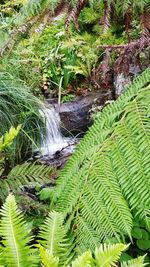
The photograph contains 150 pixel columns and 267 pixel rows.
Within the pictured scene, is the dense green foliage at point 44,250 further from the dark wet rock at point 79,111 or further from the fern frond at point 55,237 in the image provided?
the dark wet rock at point 79,111

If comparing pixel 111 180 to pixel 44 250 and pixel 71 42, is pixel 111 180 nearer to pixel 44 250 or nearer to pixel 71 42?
pixel 44 250

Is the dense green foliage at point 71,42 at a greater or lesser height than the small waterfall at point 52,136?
greater

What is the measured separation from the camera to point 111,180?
3.27ft

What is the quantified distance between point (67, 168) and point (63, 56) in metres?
4.31

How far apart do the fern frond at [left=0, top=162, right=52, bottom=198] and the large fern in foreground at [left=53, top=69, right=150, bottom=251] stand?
313 millimetres

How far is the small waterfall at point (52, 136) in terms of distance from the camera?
351cm

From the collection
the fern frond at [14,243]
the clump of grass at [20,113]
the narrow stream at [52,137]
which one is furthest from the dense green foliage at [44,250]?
the narrow stream at [52,137]

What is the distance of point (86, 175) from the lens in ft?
3.37

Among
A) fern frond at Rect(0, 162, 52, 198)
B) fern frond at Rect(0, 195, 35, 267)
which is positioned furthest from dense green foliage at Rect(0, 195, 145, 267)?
fern frond at Rect(0, 162, 52, 198)

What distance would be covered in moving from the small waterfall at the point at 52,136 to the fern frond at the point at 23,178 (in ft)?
6.21

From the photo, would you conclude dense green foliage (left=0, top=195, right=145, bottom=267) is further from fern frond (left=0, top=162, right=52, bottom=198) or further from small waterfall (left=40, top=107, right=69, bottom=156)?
small waterfall (left=40, top=107, right=69, bottom=156)

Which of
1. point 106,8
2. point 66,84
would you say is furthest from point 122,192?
point 66,84

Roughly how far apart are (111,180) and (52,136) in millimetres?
2833

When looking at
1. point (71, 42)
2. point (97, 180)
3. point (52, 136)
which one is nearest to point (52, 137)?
point (52, 136)
